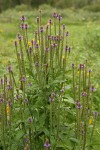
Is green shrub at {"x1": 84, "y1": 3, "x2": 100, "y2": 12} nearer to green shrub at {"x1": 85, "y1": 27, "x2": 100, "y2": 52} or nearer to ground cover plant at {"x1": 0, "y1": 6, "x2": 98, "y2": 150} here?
green shrub at {"x1": 85, "y1": 27, "x2": 100, "y2": 52}

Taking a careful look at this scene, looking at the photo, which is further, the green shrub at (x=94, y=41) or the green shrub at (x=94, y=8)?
the green shrub at (x=94, y=8)

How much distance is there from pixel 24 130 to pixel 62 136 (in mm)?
354

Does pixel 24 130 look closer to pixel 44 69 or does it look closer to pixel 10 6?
pixel 44 69

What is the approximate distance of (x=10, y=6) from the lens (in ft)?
114

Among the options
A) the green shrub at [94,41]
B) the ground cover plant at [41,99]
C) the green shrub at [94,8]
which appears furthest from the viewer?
the green shrub at [94,8]

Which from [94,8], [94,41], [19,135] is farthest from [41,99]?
[94,8]

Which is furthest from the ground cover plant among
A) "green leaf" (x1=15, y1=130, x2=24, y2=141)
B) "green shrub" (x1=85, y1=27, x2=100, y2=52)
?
"green shrub" (x1=85, y1=27, x2=100, y2=52)

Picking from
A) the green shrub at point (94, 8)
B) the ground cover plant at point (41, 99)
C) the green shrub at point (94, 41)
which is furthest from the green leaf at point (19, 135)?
the green shrub at point (94, 8)

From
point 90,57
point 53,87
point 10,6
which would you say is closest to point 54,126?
point 53,87

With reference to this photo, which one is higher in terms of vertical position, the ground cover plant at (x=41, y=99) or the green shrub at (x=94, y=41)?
the ground cover plant at (x=41, y=99)

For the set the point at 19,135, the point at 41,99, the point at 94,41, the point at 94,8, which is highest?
the point at 41,99

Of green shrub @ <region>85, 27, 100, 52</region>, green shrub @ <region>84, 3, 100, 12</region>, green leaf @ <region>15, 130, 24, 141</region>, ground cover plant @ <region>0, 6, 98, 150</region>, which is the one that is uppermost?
ground cover plant @ <region>0, 6, 98, 150</region>

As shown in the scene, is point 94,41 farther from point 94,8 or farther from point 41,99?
point 94,8

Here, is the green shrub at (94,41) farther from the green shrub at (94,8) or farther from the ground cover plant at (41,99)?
the green shrub at (94,8)
